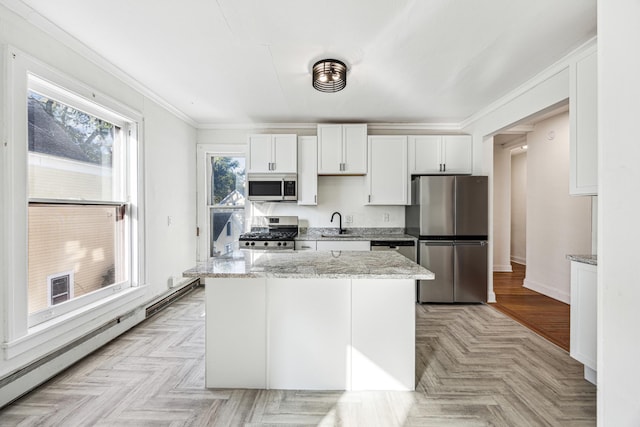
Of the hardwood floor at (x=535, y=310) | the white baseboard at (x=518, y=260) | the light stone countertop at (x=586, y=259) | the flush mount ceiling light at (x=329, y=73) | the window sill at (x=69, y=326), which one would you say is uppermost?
the flush mount ceiling light at (x=329, y=73)

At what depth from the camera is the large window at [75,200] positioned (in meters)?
1.96

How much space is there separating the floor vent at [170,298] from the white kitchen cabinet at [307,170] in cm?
203

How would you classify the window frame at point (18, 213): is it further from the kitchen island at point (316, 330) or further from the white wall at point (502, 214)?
the white wall at point (502, 214)

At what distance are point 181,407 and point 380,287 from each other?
1.44 metres

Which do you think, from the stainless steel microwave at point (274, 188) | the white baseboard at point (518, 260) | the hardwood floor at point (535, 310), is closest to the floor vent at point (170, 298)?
the stainless steel microwave at point (274, 188)

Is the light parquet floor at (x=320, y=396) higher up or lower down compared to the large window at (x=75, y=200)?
lower down

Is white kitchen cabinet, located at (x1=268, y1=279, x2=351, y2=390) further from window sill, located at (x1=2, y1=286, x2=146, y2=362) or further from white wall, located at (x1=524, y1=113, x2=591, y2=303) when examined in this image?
white wall, located at (x1=524, y1=113, x2=591, y2=303)

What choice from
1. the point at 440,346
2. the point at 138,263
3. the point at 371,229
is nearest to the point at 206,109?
the point at 138,263

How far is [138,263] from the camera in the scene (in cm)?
291

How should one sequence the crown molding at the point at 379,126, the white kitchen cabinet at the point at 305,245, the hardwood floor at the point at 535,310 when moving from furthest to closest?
the crown molding at the point at 379,126 < the white kitchen cabinet at the point at 305,245 < the hardwood floor at the point at 535,310

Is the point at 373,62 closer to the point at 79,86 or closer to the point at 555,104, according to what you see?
the point at 555,104

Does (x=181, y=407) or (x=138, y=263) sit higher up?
(x=138, y=263)

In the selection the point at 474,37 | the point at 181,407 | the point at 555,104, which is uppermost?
the point at 474,37

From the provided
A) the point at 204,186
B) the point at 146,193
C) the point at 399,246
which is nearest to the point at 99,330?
the point at 146,193
